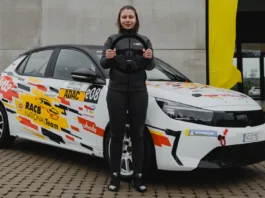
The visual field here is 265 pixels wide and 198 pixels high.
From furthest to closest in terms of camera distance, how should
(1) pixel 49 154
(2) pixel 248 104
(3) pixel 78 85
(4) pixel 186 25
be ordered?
(4) pixel 186 25, (1) pixel 49 154, (3) pixel 78 85, (2) pixel 248 104

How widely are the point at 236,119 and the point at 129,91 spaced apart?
1184 millimetres

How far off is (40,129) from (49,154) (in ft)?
2.94

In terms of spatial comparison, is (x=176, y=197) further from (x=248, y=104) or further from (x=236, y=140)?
(x=248, y=104)

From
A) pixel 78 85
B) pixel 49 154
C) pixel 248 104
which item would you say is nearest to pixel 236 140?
pixel 248 104

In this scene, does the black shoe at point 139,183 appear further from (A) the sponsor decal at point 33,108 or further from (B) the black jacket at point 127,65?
(A) the sponsor decal at point 33,108

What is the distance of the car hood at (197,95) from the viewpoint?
4359mm

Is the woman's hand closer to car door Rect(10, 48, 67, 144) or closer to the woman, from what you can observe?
the woman

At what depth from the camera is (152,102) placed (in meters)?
4.45

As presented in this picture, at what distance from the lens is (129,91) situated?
13.9ft

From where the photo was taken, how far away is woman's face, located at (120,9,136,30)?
4273mm

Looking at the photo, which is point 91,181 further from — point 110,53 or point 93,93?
point 110,53

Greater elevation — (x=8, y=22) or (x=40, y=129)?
(x=8, y=22)

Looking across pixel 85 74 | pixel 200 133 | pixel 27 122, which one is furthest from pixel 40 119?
pixel 200 133

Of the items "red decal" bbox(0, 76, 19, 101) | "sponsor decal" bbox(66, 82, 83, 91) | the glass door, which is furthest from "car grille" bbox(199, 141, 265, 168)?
the glass door
